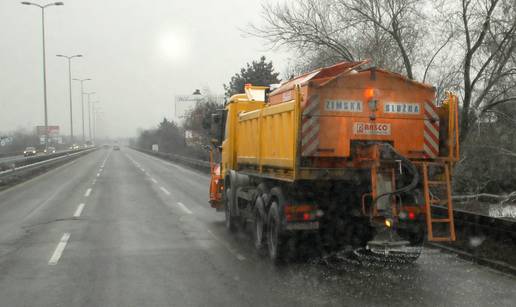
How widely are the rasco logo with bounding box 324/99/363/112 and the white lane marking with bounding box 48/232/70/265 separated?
471 centimetres

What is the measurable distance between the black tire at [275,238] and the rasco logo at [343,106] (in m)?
1.73

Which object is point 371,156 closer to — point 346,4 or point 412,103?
point 412,103

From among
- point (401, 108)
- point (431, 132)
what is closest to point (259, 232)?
point (401, 108)

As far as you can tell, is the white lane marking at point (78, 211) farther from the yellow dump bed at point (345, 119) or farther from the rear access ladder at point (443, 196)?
the rear access ladder at point (443, 196)

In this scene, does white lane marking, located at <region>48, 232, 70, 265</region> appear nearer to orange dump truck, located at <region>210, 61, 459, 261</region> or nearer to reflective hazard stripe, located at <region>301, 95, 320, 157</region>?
orange dump truck, located at <region>210, 61, 459, 261</region>

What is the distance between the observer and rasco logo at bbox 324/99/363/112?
27.1 feet

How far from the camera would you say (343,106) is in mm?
8344

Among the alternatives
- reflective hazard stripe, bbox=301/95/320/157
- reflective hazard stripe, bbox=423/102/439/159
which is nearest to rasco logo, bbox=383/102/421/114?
reflective hazard stripe, bbox=423/102/439/159

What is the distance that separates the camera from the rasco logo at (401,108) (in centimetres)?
852

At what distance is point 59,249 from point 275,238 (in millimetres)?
3888

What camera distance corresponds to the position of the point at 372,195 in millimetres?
8008

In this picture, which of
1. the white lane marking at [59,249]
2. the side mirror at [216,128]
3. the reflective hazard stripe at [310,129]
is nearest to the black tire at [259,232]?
the reflective hazard stripe at [310,129]

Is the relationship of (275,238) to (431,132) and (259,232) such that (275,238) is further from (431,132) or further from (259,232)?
(431,132)

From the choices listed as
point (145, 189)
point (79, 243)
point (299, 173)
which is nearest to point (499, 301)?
point (299, 173)
